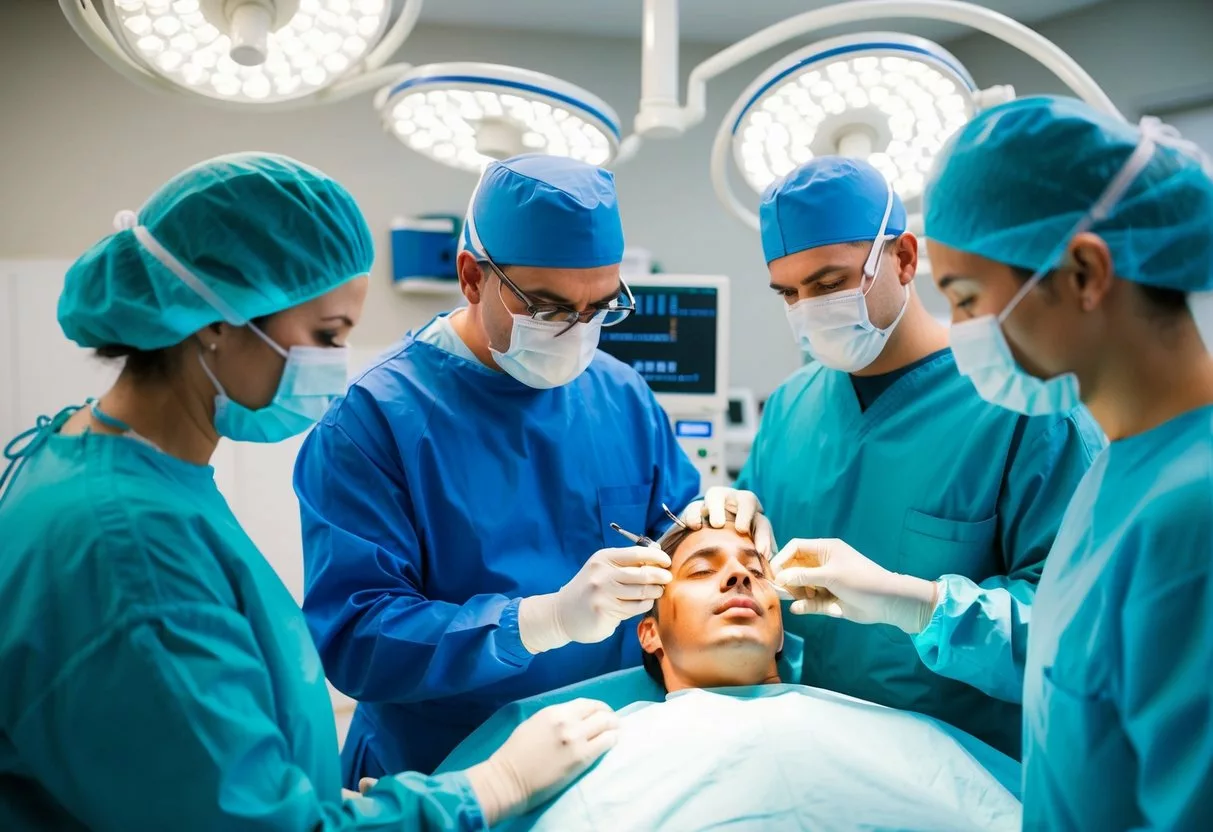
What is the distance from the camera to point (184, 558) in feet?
3.20

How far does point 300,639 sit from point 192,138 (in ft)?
10.8

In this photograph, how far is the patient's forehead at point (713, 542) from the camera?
1780 mm

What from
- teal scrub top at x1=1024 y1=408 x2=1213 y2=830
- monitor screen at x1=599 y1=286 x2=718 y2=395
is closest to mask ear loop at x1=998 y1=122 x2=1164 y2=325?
teal scrub top at x1=1024 y1=408 x2=1213 y2=830

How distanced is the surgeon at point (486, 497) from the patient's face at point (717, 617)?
0.43ft

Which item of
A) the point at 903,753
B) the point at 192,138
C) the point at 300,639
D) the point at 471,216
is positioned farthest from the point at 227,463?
the point at 903,753

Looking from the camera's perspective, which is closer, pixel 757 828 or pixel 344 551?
pixel 757 828

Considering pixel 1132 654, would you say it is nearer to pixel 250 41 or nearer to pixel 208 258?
pixel 208 258

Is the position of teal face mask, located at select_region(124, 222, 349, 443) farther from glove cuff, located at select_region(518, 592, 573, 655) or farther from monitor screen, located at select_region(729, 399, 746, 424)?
monitor screen, located at select_region(729, 399, 746, 424)

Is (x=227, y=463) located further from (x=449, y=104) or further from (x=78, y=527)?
(x=78, y=527)

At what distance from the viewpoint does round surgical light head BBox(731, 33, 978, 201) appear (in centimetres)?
150

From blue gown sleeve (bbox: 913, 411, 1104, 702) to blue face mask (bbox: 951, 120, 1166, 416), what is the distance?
0.37 m

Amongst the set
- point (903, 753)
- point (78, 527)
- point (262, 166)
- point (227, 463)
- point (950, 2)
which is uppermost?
point (950, 2)

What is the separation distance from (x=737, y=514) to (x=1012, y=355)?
0.85 metres

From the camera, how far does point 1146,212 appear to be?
931 millimetres
